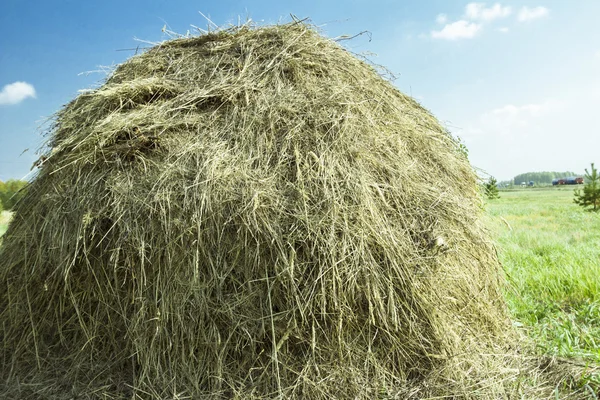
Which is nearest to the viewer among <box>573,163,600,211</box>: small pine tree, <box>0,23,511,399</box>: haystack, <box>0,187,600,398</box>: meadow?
<box>0,23,511,399</box>: haystack

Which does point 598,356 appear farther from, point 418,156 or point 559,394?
point 418,156

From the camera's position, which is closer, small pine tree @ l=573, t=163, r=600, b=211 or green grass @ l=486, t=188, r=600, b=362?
green grass @ l=486, t=188, r=600, b=362

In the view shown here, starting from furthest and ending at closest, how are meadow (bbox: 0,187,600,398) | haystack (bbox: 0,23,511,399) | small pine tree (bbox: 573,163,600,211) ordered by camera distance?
small pine tree (bbox: 573,163,600,211) → meadow (bbox: 0,187,600,398) → haystack (bbox: 0,23,511,399)

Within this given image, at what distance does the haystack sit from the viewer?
106 inches

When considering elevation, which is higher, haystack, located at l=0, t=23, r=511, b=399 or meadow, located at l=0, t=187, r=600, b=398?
haystack, located at l=0, t=23, r=511, b=399

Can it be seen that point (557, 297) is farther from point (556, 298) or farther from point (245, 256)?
point (245, 256)

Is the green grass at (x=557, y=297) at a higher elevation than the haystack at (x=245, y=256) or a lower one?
lower

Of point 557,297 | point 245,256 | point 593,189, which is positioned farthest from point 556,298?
point 593,189

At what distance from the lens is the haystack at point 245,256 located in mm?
2688

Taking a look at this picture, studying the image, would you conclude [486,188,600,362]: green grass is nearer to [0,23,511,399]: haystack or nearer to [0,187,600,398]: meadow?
[0,187,600,398]: meadow

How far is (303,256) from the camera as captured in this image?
8.83 ft

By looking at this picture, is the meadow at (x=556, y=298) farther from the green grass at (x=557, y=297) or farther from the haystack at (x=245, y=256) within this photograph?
the haystack at (x=245, y=256)

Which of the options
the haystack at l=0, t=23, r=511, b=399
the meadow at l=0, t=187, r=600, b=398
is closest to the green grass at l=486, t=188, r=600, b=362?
the meadow at l=0, t=187, r=600, b=398

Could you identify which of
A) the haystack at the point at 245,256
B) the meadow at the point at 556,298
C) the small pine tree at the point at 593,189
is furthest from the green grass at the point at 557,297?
the small pine tree at the point at 593,189
